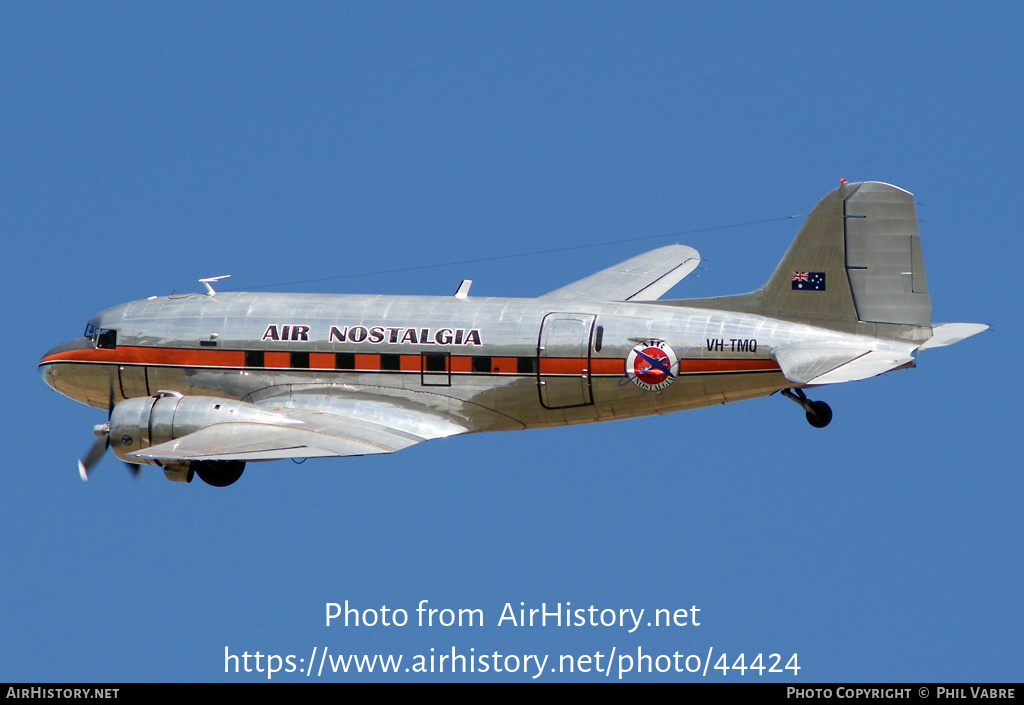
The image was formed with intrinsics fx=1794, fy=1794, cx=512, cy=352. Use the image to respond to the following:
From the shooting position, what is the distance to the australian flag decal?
1089 inches

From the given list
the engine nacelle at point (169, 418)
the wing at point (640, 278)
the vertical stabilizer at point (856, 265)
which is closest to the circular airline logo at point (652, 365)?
the vertical stabilizer at point (856, 265)

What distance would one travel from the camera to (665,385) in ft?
91.9

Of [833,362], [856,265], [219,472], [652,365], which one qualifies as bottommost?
[219,472]

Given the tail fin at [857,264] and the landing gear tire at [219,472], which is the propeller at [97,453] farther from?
the tail fin at [857,264]

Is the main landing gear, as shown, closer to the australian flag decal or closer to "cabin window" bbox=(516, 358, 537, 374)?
the australian flag decal

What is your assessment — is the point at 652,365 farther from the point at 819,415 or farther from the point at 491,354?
the point at 819,415

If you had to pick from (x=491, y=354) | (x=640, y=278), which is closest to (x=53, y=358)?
(x=491, y=354)

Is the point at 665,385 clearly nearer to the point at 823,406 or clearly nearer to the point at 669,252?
the point at 823,406

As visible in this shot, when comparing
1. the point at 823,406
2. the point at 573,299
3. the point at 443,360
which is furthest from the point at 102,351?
the point at 823,406

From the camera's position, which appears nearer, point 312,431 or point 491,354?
point 312,431

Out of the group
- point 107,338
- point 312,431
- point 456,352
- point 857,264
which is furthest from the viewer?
point 107,338

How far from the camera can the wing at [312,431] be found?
2662 cm

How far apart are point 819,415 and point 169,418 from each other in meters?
10.1

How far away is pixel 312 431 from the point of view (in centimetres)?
2756
